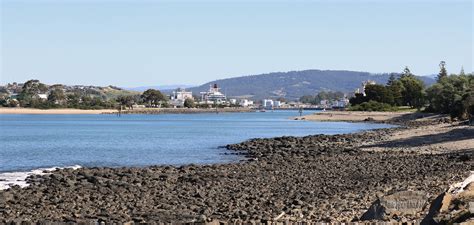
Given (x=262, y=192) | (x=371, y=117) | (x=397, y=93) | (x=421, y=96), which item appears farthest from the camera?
(x=397, y=93)

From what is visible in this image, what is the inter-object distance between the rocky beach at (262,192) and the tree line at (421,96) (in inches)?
1733

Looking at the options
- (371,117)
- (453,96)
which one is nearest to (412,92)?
(371,117)

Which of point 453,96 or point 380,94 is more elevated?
point 380,94

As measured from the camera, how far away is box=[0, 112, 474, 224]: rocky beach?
49.9 feet

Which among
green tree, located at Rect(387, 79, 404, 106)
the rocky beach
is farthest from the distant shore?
the rocky beach

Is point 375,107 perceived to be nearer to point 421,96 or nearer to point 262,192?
point 421,96

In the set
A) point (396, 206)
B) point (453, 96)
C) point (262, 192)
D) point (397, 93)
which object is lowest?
point (262, 192)

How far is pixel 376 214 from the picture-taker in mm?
13305

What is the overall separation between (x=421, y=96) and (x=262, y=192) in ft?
353

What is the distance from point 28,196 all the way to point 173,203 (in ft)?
16.4

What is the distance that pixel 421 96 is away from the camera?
126 m

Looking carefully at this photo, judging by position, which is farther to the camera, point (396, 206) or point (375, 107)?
point (375, 107)

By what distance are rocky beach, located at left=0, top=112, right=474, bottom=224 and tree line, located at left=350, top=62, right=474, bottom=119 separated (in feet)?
144

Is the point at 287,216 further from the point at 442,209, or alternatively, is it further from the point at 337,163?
the point at 337,163
